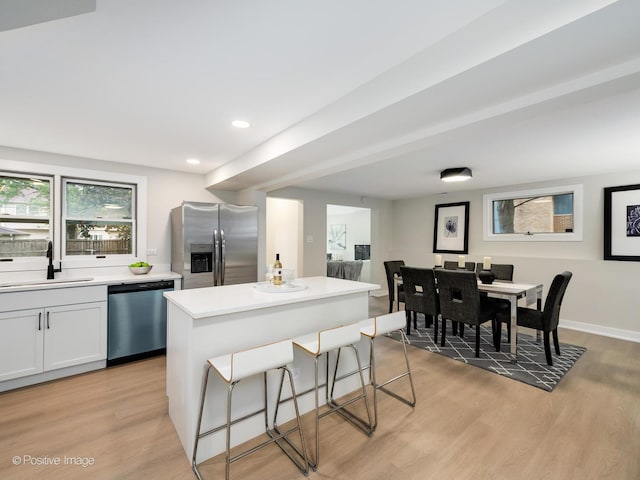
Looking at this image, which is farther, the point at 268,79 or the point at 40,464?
the point at 268,79

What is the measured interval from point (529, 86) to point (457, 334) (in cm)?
336

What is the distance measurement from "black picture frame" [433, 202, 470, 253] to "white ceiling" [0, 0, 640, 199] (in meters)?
2.67

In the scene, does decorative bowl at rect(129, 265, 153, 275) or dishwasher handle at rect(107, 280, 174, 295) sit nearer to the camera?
dishwasher handle at rect(107, 280, 174, 295)

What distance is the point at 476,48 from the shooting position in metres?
1.40

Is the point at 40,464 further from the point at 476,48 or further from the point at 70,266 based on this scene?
the point at 476,48

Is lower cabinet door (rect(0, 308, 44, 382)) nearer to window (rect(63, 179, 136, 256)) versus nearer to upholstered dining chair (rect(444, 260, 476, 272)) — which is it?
window (rect(63, 179, 136, 256))

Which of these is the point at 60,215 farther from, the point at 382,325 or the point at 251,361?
the point at 382,325

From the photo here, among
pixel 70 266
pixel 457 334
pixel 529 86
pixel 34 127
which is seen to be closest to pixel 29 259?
pixel 70 266

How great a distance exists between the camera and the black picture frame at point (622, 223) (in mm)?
3908

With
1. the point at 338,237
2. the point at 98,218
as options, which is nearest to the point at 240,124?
the point at 98,218

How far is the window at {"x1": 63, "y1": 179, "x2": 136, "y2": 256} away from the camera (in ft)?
11.5

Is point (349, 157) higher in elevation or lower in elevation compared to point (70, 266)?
higher

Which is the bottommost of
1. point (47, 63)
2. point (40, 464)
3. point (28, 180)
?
point (40, 464)

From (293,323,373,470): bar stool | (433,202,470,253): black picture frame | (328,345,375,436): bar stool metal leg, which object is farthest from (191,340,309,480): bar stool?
(433,202,470,253): black picture frame
